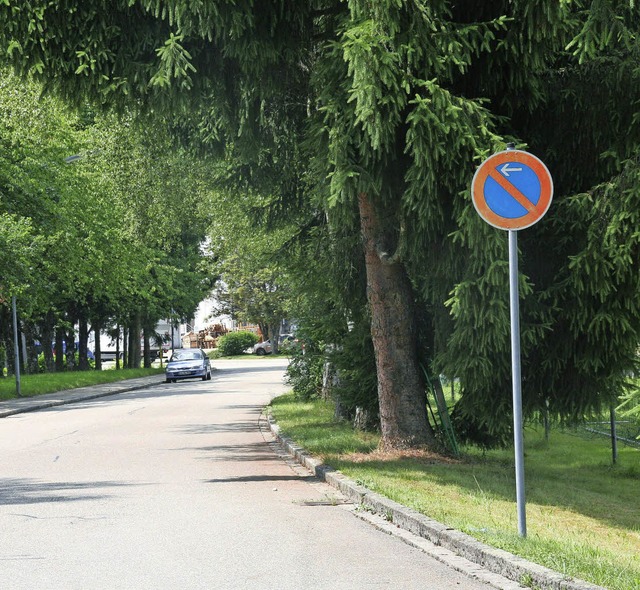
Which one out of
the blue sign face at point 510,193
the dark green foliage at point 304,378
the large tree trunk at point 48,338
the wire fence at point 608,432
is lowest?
the wire fence at point 608,432

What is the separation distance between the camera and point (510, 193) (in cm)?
829

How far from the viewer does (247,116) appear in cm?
1375

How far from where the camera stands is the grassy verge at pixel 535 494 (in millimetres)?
7270

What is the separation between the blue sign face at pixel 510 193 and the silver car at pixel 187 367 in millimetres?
42959

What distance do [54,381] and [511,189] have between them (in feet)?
119

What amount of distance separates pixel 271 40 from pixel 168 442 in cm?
858

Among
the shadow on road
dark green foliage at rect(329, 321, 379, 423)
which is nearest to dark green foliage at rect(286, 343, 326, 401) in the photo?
dark green foliage at rect(329, 321, 379, 423)

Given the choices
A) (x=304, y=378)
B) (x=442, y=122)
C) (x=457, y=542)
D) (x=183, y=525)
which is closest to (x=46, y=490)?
(x=183, y=525)

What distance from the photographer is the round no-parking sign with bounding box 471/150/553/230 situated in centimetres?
826

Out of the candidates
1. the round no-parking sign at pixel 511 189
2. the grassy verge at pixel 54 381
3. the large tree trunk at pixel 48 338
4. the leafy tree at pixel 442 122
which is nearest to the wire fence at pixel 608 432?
the leafy tree at pixel 442 122

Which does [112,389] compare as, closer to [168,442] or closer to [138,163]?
[138,163]

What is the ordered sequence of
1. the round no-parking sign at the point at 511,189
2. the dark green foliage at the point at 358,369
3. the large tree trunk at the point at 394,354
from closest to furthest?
the round no-parking sign at the point at 511,189 < the large tree trunk at the point at 394,354 < the dark green foliage at the point at 358,369

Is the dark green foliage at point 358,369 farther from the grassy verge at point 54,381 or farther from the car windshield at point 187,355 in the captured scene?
the car windshield at point 187,355

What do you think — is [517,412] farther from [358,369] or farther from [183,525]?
[358,369]
